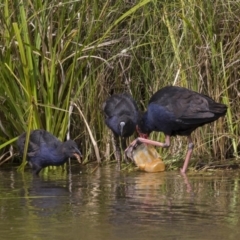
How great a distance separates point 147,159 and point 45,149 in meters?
1.02

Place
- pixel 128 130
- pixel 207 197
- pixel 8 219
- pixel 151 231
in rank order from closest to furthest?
pixel 151 231
pixel 8 219
pixel 207 197
pixel 128 130

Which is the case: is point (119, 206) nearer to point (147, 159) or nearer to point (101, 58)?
point (147, 159)

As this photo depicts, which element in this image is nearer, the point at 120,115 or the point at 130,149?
the point at 130,149

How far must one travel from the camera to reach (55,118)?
28.8 feet

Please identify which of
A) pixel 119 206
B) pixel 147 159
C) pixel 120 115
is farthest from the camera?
pixel 120 115

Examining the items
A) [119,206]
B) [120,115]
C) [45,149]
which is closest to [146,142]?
[120,115]

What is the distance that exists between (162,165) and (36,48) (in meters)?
1.67

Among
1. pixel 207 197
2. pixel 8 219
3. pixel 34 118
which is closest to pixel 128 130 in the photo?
pixel 34 118

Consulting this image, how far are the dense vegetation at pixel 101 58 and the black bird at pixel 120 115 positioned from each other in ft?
0.76

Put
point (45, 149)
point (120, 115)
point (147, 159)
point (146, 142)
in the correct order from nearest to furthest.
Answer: point (45, 149) < point (147, 159) < point (146, 142) < point (120, 115)

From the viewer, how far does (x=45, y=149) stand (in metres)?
8.25

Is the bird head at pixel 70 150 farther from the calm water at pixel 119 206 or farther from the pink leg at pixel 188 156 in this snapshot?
the pink leg at pixel 188 156

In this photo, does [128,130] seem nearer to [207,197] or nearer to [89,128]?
[89,128]

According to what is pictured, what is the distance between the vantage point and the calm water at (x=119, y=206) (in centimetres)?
522
